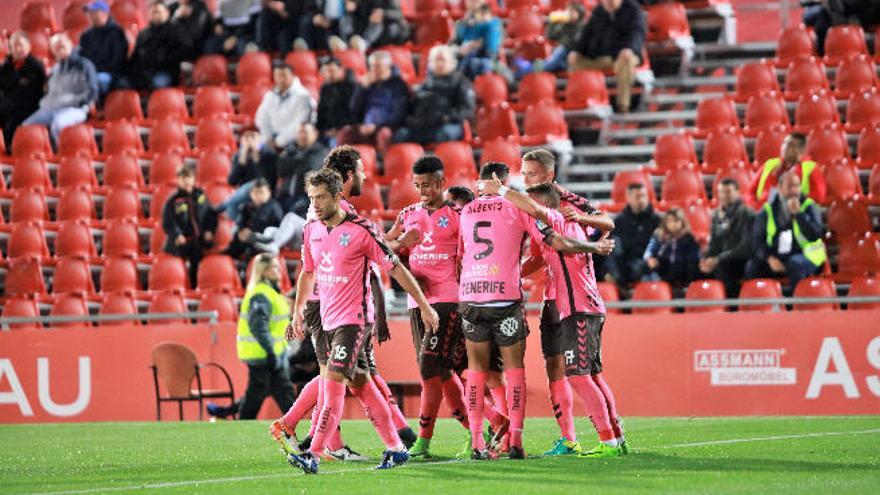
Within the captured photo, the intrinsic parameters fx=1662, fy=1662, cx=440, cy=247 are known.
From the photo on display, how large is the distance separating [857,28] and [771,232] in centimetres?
552

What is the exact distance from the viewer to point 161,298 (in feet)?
69.8

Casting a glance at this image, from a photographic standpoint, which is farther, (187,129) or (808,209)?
(187,129)

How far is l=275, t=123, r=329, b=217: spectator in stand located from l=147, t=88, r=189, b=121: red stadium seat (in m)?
4.03

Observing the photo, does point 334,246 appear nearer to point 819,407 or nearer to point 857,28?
point 819,407

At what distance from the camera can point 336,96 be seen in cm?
2309

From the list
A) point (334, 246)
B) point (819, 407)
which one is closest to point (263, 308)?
point (819, 407)

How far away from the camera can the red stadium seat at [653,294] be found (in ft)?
61.0

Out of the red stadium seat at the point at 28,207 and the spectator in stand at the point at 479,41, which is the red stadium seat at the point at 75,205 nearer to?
the red stadium seat at the point at 28,207

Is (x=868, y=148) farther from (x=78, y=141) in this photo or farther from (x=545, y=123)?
(x=78, y=141)

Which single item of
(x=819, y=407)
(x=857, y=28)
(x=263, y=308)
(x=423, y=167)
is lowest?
(x=819, y=407)

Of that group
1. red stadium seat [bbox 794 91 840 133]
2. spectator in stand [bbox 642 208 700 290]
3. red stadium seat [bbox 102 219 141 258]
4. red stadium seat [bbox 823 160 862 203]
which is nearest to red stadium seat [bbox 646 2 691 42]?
red stadium seat [bbox 794 91 840 133]

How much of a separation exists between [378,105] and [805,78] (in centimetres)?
578

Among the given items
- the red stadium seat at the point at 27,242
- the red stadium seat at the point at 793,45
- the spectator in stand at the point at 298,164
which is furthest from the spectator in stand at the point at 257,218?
the red stadium seat at the point at 793,45

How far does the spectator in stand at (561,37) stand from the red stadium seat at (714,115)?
235 centimetres
